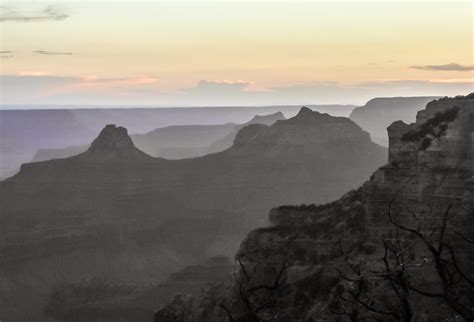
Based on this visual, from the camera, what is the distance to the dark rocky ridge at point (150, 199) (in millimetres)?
149375

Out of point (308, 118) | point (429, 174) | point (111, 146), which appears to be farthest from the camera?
point (308, 118)

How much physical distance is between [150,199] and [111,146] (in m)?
16.8

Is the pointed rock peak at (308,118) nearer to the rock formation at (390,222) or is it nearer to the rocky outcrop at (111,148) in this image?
the rocky outcrop at (111,148)

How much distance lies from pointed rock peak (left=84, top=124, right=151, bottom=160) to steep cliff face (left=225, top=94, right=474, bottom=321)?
119 m

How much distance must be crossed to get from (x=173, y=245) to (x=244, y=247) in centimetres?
9716

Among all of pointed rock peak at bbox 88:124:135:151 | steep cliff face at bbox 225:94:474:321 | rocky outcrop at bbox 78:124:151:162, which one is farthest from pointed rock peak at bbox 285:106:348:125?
steep cliff face at bbox 225:94:474:321

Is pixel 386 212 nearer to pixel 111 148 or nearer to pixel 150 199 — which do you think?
pixel 150 199

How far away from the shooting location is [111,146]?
7313 inches

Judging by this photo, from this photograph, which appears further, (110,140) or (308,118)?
(308,118)

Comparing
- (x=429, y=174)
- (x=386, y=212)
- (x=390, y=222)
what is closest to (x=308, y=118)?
(x=390, y=222)

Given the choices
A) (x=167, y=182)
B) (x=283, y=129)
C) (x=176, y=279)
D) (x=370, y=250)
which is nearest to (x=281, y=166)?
(x=283, y=129)

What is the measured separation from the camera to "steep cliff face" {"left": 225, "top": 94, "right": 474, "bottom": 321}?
5497 cm

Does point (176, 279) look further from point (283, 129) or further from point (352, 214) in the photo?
point (283, 129)

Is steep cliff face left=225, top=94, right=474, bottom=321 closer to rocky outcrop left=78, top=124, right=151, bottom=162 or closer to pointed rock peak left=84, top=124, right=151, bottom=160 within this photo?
rocky outcrop left=78, top=124, right=151, bottom=162
